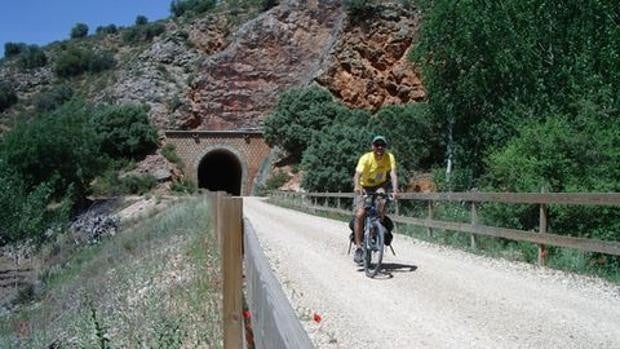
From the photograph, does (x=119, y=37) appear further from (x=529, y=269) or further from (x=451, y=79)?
(x=529, y=269)

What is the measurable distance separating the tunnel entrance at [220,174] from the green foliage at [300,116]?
8666 millimetres

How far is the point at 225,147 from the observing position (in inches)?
2133

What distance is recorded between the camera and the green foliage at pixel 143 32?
83.3 m

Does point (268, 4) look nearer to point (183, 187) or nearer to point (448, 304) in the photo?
point (183, 187)

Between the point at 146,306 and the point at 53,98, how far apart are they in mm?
71916

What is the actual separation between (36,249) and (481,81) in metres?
21.3

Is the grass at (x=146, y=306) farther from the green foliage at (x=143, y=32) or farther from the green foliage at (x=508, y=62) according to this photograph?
the green foliage at (x=143, y=32)

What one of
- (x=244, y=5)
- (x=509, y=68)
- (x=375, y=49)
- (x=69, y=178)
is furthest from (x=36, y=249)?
(x=244, y=5)

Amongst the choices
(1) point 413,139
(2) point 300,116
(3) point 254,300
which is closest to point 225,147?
(2) point 300,116

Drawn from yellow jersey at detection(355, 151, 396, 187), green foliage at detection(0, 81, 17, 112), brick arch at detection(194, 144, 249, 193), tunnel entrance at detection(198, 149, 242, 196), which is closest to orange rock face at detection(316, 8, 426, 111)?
brick arch at detection(194, 144, 249, 193)

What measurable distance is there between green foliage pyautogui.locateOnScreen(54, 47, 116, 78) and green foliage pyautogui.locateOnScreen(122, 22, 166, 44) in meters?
4.77

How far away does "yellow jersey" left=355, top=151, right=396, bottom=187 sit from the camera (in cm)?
941

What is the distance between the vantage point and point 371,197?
9.29 m

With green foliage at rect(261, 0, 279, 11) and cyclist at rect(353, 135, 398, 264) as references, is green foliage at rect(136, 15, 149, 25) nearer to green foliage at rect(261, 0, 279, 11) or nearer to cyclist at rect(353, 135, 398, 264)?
green foliage at rect(261, 0, 279, 11)
